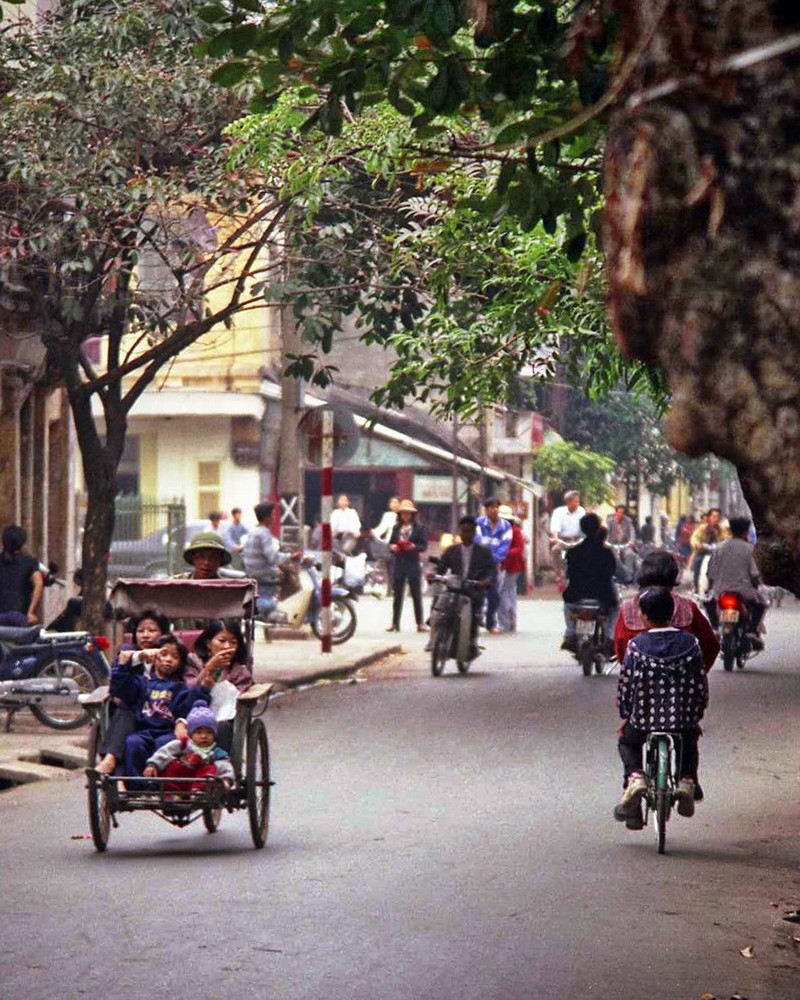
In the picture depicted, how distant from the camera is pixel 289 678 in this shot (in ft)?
70.2

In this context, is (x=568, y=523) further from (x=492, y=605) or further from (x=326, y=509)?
(x=326, y=509)

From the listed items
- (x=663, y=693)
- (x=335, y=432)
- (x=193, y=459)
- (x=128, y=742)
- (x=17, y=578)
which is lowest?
(x=128, y=742)

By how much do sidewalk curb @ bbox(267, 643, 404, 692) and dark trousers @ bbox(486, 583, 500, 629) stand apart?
11.6 feet

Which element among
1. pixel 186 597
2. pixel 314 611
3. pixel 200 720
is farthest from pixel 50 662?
pixel 314 611

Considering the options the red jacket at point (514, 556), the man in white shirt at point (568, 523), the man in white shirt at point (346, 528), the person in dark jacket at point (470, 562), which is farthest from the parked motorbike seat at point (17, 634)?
the man in white shirt at point (346, 528)

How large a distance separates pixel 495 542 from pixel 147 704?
63.8 feet

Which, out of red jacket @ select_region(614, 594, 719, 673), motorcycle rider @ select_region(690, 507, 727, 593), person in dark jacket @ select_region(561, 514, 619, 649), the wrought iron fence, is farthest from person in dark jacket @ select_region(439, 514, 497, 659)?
motorcycle rider @ select_region(690, 507, 727, 593)

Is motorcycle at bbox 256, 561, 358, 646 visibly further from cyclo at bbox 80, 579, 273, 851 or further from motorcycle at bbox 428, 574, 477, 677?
cyclo at bbox 80, 579, 273, 851

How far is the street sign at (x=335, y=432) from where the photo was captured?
80.6 feet

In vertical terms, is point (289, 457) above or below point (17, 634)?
above

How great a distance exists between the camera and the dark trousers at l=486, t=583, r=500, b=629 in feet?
95.6

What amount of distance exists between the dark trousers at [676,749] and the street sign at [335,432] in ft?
44.9

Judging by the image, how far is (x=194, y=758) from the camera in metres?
10.6

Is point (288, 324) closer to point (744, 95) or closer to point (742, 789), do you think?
point (742, 789)
